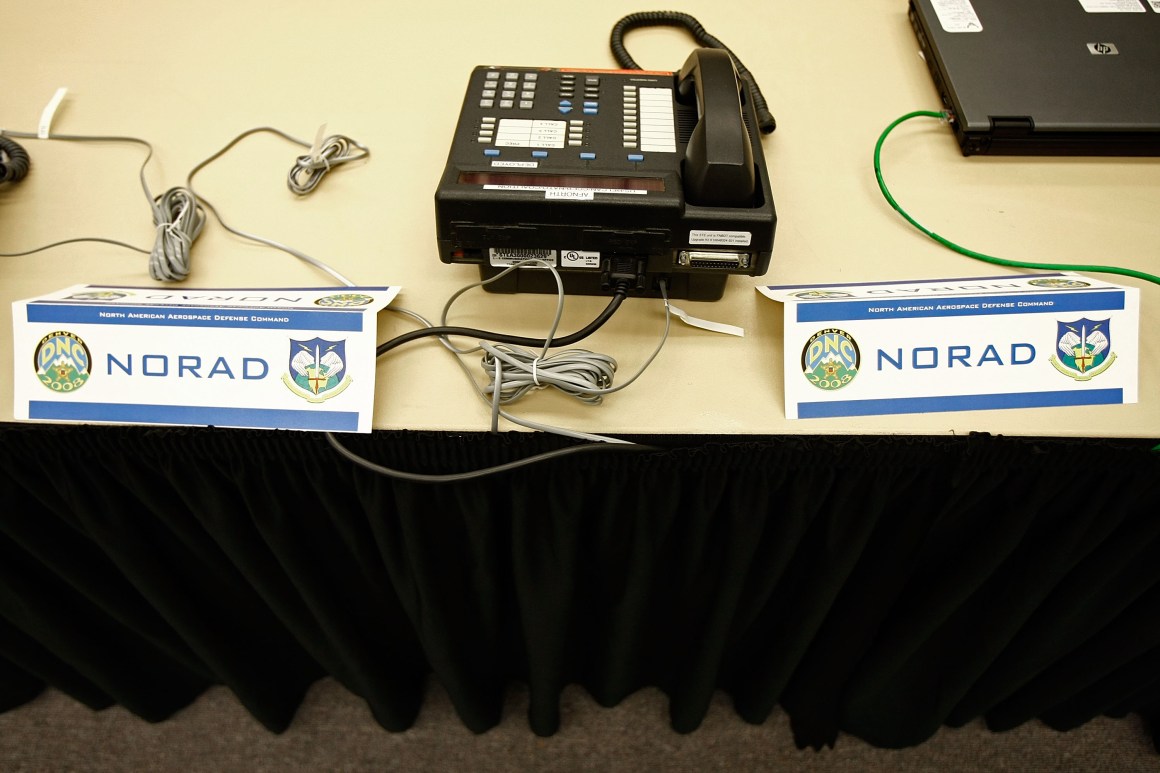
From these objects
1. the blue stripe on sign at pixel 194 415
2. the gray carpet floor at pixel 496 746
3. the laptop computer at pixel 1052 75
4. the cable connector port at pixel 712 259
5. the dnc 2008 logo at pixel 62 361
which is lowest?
the gray carpet floor at pixel 496 746

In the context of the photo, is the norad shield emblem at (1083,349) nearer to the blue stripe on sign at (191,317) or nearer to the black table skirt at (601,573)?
Answer: the black table skirt at (601,573)

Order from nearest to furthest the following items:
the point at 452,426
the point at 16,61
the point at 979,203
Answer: the point at 452,426 → the point at 979,203 → the point at 16,61

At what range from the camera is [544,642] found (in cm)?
79

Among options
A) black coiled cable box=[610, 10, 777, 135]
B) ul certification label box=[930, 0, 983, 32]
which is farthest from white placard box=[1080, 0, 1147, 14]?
black coiled cable box=[610, 10, 777, 135]

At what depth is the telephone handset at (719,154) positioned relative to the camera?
54cm

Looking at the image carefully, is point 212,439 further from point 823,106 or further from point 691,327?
point 823,106

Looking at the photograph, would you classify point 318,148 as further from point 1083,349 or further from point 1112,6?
point 1112,6

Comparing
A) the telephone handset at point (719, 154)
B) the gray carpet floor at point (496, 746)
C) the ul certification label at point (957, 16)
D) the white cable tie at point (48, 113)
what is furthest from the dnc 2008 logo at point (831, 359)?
the white cable tie at point (48, 113)

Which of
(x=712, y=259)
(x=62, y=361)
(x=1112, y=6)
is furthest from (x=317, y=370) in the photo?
(x=1112, y=6)

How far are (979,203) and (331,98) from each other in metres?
0.72

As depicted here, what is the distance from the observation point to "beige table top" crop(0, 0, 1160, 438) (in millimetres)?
579

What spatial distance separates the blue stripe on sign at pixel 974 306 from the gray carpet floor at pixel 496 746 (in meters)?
0.75

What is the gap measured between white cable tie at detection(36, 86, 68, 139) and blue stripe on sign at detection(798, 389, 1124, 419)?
84 centimetres

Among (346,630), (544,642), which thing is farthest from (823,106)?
(346,630)
